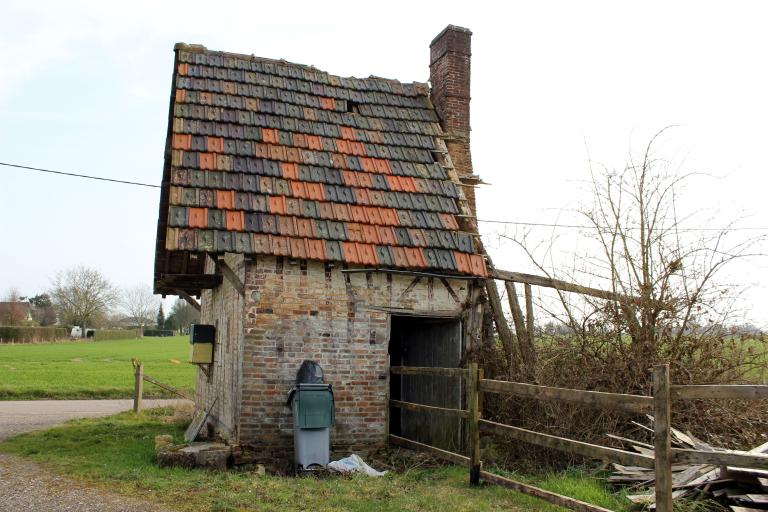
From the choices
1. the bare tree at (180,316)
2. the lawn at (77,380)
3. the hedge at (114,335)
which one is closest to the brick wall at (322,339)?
the lawn at (77,380)

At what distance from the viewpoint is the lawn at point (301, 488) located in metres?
6.51

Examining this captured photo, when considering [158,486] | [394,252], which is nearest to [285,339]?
[394,252]

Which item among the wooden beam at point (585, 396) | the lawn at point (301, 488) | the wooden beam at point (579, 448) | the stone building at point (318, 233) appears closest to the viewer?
the wooden beam at point (579, 448)

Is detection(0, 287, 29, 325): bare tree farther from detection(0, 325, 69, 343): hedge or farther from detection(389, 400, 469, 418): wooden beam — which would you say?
detection(389, 400, 469, 418): wooden beam

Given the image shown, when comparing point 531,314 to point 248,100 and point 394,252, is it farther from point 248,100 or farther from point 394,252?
point 248,100

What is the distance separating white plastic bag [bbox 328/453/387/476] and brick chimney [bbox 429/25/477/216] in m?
5.61

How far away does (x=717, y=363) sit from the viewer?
8.72 metres

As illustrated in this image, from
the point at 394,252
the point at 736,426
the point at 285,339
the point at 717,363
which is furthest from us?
the point at 394,252

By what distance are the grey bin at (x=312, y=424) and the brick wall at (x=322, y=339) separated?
0.58 metres

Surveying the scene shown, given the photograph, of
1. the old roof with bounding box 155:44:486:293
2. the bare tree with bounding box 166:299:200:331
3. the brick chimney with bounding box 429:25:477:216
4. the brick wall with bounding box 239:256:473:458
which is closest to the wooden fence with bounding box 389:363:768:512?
the brick wall with bounding box 239:256:473:458

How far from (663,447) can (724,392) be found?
636 mm

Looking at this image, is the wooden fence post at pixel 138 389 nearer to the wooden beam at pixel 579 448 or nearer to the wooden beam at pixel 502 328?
the wooden beam at pixel 502 328

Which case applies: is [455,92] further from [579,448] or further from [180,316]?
[180,316]

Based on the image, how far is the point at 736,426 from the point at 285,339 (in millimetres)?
5754
